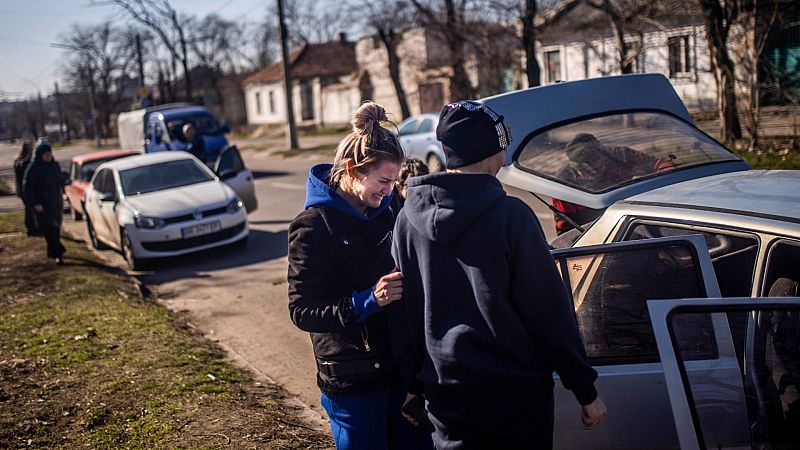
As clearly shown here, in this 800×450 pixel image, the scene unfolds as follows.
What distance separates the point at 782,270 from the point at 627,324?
607mm

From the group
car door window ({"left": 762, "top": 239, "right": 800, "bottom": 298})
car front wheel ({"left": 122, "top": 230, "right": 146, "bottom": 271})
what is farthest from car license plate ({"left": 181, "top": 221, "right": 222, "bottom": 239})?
car door window ({"left": 762, "top": 239, "right": 800, "bottom": 298})

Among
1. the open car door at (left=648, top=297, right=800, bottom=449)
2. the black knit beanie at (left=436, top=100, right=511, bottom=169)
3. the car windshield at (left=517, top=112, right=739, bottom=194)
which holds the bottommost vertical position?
the open car door at (left=648, top=297, right=800, bottom=449)

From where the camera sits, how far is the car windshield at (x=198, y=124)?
2211 centimetres

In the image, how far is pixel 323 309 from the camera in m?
2.87

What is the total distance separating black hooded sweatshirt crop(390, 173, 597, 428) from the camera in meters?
2.31

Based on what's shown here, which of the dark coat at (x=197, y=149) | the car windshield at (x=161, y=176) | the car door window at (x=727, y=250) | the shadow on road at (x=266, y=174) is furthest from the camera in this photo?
the shadow on road at (x=266, y=174)

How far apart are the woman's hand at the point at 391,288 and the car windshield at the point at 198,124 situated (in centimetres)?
2011

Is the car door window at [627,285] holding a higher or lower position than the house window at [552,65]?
Result: lower

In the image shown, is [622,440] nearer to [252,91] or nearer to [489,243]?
[489,243]

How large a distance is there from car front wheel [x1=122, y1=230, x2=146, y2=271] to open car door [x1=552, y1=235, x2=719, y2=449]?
923 centimetres

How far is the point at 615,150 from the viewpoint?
5238 millimetres

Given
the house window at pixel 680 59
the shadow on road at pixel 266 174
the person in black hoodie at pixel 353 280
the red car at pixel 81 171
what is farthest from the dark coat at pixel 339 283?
the shadow on road at pixel 266 174

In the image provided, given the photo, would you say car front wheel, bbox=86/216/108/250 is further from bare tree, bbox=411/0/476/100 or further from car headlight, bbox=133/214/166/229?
bare tree, bbox=411/0/476/100

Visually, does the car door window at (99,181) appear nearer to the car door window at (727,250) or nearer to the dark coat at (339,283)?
the dark coat at (339,283)
